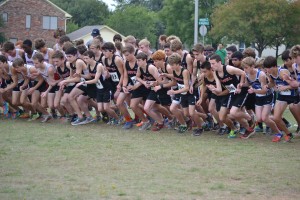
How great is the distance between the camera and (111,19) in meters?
91.6

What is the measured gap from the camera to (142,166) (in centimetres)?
1000

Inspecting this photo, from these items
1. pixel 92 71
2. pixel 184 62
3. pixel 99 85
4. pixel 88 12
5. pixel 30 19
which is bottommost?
pixel 99 85

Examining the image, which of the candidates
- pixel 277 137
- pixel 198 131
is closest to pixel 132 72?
pixel 198 131

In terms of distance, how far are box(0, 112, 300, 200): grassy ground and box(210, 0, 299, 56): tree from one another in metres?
Result: 37.7

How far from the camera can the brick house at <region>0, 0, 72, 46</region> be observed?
252 feet

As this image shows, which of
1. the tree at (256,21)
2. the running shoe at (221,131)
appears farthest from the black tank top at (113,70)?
the tree at (256,21)

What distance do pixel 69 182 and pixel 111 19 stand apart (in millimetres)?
83921

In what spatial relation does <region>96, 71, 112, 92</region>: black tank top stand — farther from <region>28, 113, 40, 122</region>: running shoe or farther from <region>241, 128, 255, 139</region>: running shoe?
<region>241, 128, 255, 139</region>: running shoe

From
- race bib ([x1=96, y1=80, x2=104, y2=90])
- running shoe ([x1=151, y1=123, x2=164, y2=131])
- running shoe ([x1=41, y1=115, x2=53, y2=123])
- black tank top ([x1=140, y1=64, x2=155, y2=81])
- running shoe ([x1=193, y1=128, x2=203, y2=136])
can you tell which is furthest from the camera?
running shoe ([x1=41, y1=115, x2=53, y2=123])

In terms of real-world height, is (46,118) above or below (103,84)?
below

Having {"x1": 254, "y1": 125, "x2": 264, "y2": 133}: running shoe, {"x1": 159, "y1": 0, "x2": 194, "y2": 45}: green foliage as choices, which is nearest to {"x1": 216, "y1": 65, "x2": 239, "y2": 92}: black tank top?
{"x1": 254, "y1": 125, "x2": 264, "y2": 133}: running shoe

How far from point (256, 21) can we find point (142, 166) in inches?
1656

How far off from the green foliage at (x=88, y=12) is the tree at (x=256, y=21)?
2025 inches

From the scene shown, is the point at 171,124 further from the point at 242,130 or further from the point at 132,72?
the point at 242,130
